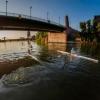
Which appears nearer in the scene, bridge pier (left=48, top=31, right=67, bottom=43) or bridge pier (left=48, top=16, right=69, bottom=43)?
bridge pier (left=48, top=16, right=69, bottom=43)

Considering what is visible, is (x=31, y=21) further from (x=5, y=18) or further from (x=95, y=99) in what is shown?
(x=95, y=99)

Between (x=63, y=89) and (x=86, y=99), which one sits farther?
(x=63, y=89)

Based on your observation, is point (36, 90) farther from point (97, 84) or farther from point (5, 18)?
point (5, 18)

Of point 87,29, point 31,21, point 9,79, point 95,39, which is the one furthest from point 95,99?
point 87,29

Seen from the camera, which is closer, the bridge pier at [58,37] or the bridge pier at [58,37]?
the bridge pier at [58,37]

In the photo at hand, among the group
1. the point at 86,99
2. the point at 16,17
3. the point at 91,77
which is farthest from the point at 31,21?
the point at 86,99

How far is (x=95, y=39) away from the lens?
12531 cm

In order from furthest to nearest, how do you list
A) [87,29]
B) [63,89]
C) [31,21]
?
[87,29]
[31,21]
[63,89]

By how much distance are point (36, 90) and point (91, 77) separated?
9037mm

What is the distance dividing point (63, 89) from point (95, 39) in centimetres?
10809

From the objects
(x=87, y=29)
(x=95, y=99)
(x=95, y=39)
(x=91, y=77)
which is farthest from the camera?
(x=87, y=29)

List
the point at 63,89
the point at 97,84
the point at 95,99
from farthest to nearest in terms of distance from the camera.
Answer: the point at 97,84
the point at 63,89
the point at 95,99

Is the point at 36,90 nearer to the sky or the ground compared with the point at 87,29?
nearer to the ground

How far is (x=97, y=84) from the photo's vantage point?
A: 2308cm
